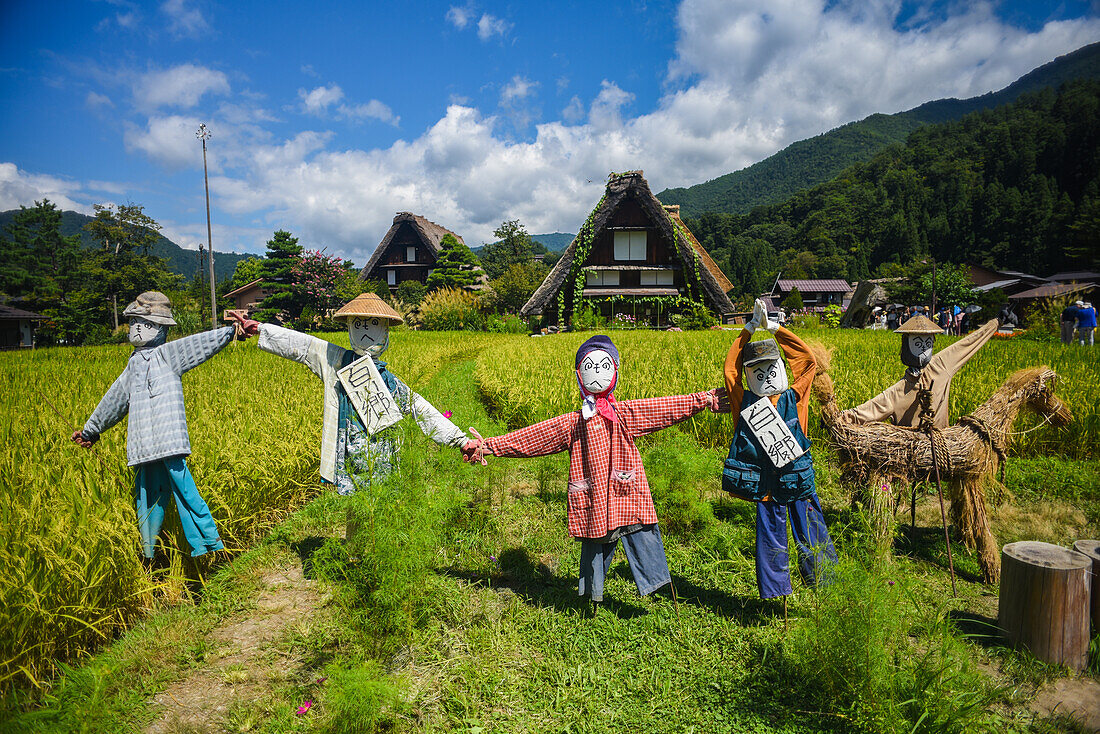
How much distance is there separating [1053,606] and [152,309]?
4969 mm

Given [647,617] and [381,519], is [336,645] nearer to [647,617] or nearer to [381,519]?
[381,519]

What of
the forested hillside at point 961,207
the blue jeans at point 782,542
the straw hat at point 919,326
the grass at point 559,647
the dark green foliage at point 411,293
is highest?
the forested hillside at point 961,207

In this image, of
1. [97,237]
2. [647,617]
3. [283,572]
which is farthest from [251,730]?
[97,237]

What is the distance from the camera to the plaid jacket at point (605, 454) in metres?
2.65

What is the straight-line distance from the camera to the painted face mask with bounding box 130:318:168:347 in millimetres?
2898

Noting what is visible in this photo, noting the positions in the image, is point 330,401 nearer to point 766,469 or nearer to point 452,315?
point 766,469

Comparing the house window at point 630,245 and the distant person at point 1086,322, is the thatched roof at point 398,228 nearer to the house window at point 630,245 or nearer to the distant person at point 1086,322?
the house window at point 630,245

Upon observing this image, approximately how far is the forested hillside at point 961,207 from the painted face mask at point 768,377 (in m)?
37.3

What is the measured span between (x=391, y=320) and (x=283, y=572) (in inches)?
72.2

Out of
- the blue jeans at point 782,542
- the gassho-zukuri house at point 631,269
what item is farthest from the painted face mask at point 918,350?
the gassho-zukuri house at point 631,269

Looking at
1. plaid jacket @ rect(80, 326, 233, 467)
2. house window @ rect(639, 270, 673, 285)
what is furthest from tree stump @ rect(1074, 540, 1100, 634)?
house window @ rect(639, 270, 673, 285)

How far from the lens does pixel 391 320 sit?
319 cm

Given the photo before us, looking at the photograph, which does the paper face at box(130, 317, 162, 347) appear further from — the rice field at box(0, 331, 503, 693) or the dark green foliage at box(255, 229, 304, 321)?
the dark green foliage at box(255, 229, 304, 321)

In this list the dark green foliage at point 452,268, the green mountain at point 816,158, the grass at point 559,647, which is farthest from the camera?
the green mountain at point 816,158
